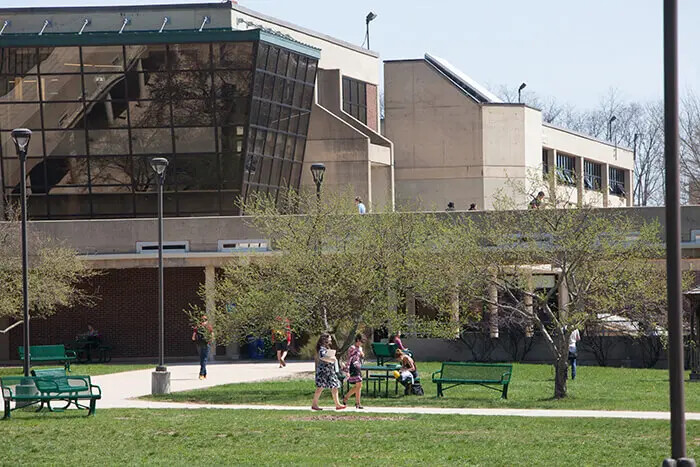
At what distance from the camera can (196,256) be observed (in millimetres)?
42906

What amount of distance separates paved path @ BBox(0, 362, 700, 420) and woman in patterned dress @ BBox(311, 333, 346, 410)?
1.22 ft

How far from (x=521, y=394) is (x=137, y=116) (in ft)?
81.7

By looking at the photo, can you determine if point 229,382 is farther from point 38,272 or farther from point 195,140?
point 195,140

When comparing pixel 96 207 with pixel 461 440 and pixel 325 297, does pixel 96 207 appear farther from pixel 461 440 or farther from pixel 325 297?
pixel 461 440

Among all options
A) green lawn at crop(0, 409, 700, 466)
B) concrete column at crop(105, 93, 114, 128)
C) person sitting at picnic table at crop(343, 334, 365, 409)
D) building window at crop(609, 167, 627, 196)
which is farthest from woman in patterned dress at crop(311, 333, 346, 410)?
building window at crop(609, 167, 627, 196)

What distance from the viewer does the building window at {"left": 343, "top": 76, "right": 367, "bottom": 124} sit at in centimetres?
6009

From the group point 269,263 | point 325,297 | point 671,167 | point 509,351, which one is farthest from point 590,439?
point 509,351

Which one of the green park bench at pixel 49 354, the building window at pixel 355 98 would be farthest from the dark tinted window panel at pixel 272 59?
the green park bench at pixel 49 354

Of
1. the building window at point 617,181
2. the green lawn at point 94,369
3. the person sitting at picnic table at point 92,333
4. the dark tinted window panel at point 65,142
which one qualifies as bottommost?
the green lawn at point 94,369

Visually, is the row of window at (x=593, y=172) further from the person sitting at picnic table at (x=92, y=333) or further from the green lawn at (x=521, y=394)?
the green lawn at (x=521, y=394)

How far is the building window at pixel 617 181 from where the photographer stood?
271 feet

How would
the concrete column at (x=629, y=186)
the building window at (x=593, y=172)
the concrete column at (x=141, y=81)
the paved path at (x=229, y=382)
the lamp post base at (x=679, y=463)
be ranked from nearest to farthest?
the lamp post base at (x=679, y=463) < the paved path at (x=229, y=382) < the concrete column at (x=141, y=81) < the building window at (x=593, y=172) < the concrete column at (x=629, y=186)

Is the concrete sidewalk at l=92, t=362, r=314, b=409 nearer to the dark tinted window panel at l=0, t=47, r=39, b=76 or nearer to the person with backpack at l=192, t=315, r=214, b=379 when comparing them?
the person with backpack at l=192, t=315, r=214, b=379

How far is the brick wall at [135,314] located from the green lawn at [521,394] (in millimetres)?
13232
